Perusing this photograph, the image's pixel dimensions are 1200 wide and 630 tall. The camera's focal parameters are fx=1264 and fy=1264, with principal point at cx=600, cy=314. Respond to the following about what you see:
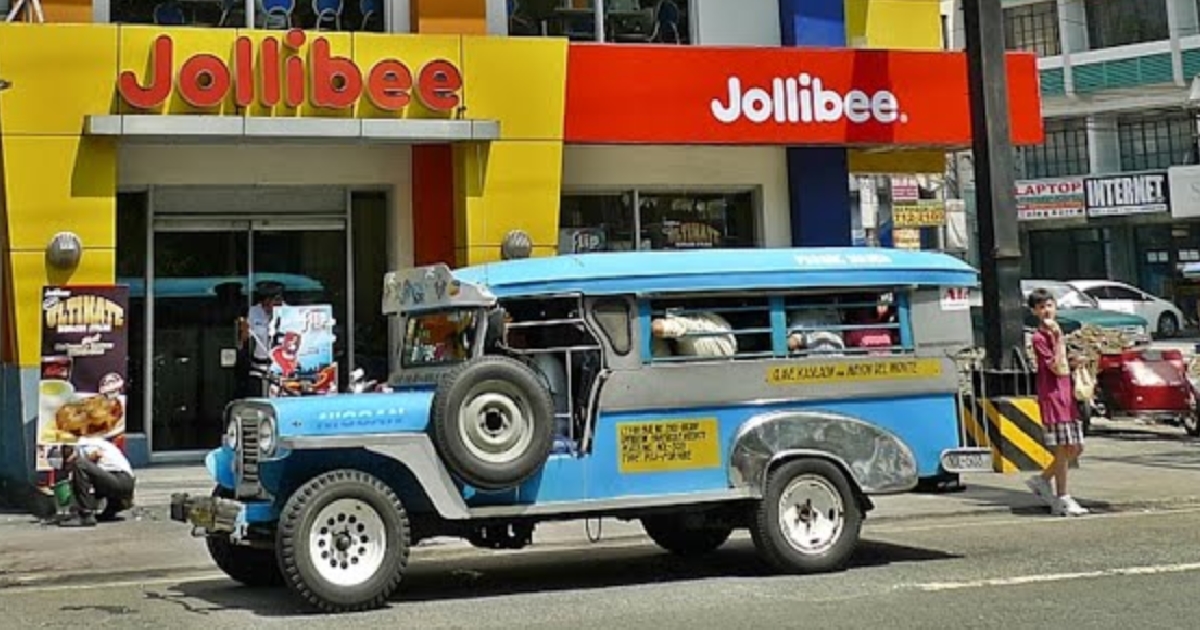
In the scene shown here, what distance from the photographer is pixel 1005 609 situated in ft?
25.0

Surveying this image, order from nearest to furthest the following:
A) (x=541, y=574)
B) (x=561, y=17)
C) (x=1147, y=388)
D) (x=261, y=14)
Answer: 1. (x=541, y=574)
2. (x=261, y=14)
3. (x=561, y=17)
4. (x=1147, y=388)

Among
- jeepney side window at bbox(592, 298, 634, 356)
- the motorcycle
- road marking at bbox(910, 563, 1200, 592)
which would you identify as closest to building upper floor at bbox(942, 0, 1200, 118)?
the motorcycle

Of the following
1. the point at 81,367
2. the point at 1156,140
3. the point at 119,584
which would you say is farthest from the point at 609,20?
the point at 1156,140

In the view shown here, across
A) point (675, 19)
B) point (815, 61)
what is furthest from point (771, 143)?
point (675, 19)

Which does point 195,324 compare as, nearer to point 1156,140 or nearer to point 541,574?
point 541,574

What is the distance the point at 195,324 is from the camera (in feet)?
51.9

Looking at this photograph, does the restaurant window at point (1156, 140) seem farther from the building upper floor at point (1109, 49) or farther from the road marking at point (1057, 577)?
the road marking at point (1057, 577)

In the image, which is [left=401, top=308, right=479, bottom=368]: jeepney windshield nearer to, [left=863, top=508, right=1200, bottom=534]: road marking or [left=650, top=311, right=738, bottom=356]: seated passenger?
[left=650, top=311, right=738, bottom=356]: seated passenger

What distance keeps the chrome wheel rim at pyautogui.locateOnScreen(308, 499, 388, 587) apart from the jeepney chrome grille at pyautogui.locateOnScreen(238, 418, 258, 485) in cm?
58

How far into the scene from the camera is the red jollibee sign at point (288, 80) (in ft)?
44.9

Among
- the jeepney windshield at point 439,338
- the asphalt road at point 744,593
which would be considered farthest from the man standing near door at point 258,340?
the jeepney windshield at point 439,338

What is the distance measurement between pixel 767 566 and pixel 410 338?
10.3 feet

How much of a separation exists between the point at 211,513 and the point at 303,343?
7007 mm

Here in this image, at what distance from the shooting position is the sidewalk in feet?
33.9
